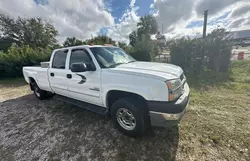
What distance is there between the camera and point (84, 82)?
2.90 metres

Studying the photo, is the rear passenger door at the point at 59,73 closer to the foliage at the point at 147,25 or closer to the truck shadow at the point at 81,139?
the truck shadow at the point at 81,139

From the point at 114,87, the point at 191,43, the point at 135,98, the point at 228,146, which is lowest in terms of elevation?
the point at 228,146

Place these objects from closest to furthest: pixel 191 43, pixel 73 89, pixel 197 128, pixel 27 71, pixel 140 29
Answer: pixel 197 128 → pixel 73 89 → pixel 27 71 → pixel 191 43 → pixel 140 29

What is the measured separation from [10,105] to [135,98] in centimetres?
498

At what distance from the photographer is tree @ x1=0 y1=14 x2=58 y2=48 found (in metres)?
28.4

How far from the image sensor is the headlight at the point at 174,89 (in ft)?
6.61

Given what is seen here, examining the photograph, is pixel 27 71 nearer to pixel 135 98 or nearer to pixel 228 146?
pixel 135 98

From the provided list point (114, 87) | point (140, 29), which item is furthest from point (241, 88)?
point (140, 29)

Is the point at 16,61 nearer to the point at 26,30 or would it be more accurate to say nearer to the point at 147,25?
the point at 26,30

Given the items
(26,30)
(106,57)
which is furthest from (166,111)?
(26,30)

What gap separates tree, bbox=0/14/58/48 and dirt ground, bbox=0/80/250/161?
32.5 meters

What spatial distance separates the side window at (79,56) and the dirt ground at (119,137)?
1.52 metres

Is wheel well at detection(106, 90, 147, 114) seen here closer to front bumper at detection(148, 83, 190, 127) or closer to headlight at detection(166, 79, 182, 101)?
front bumper at detection(148, 83, 190, 127)

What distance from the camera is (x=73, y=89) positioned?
128 inches
